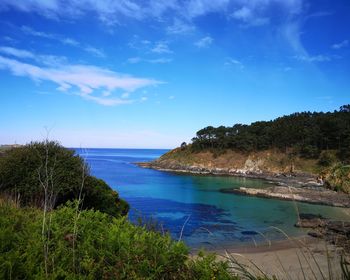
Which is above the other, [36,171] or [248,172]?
[36,171]

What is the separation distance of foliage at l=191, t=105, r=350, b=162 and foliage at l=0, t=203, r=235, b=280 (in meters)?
78.7

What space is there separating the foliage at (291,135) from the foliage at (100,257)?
78680mm

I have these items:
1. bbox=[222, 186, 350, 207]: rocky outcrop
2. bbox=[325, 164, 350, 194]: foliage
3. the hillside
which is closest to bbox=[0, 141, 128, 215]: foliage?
bbox=[325, 164, 350, 194]: foliage

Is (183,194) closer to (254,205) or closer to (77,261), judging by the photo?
(254,205)

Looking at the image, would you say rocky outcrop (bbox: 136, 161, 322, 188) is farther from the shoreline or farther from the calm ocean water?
the calm ocean water

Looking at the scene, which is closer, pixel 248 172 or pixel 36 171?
pixel 36 171

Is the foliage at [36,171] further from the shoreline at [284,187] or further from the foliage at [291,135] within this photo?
the foliage at [291,135]

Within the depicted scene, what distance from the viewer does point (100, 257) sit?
476cm

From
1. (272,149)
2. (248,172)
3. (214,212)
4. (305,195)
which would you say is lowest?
(214,212)

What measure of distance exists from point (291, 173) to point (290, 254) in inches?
2529

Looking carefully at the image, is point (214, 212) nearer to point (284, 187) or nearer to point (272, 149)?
point (284, 187)

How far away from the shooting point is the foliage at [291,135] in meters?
84.2

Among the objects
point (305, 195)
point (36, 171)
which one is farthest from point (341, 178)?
point (305, 195)

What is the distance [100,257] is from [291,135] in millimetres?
96328
